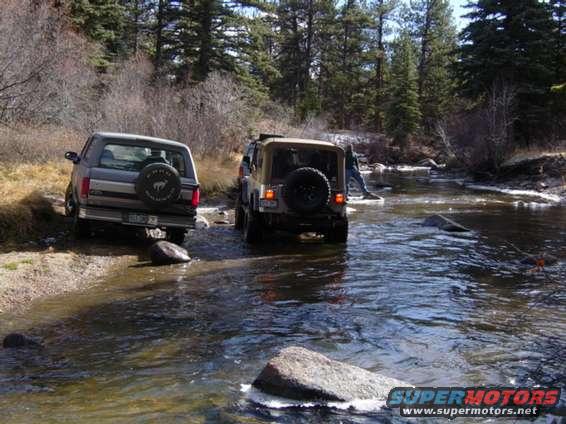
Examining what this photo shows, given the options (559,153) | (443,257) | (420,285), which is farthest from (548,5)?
(420,285)

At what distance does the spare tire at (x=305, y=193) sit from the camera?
11547 millimetres

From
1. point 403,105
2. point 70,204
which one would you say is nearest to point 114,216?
point 70,204

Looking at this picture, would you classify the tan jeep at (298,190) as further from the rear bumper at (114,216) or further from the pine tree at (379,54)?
the pine tree at (379,54)

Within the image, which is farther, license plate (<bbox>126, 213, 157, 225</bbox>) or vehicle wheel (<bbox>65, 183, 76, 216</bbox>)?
vehicle wheel (<bbox>65, 183, 76, 216</bbox>)

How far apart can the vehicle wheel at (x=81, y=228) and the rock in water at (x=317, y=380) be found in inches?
262

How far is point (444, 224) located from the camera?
15406 millimetres

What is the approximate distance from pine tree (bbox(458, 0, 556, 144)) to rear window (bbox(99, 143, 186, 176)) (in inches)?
1123

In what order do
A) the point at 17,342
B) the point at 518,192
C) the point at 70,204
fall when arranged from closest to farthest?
the point at 17,342
the point at 70,204
the point at 518,192

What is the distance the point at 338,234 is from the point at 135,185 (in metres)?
4.44

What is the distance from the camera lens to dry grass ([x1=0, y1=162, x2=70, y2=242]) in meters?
10.5

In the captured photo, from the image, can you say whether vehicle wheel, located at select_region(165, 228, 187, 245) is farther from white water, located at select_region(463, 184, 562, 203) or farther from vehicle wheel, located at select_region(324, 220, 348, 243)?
white water, located at select_region(463, 184, 562, 203)

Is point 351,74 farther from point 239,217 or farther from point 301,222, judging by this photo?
point 301,222

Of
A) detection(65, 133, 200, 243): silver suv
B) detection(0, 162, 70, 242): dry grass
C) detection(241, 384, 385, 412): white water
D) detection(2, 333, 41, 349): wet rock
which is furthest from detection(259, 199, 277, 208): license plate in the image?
detection(241, 384, 385, 412): white water

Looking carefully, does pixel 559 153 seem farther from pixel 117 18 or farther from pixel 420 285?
pixel 117 18
